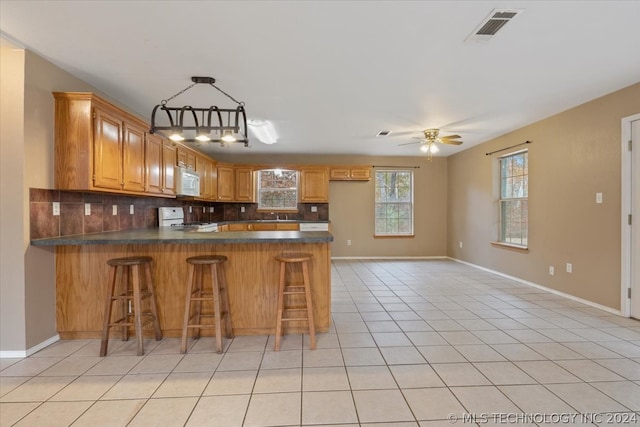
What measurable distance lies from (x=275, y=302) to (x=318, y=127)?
2.92 m

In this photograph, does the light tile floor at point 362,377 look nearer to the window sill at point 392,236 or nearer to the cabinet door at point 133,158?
the cabinet door at point 133,158

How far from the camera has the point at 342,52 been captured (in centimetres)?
256

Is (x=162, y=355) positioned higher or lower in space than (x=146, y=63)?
lower

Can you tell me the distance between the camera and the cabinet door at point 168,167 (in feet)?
13.6

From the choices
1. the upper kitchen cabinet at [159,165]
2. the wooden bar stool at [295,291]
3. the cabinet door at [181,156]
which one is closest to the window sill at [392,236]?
the cabinet door at [181,156]

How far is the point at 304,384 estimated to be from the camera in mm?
2092

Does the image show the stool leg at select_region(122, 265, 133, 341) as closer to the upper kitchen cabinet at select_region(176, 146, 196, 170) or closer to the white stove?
the white stove

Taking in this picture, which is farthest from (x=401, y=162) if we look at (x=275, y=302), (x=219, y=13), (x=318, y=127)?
(x=219, y=13)

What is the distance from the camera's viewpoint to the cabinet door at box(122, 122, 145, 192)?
128 inches

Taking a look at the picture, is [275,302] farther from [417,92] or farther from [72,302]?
[417,92]

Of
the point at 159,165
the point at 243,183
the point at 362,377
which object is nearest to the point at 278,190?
the point at 243,183

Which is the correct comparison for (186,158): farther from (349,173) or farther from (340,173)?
(349,173)

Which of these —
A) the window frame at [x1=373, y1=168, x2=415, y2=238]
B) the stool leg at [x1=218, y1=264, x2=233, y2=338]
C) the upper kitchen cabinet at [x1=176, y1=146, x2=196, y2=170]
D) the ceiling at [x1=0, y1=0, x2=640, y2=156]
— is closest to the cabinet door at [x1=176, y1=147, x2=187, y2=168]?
the upper kitchen cabinet at [x1=176, y1=146, x2=196, y2=170]

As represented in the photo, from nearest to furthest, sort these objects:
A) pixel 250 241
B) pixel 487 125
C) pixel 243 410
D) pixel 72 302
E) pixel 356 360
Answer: pixel 243 410
pixel 356 360
pixel 250 241
pixel 72 302
pixel 487 125
